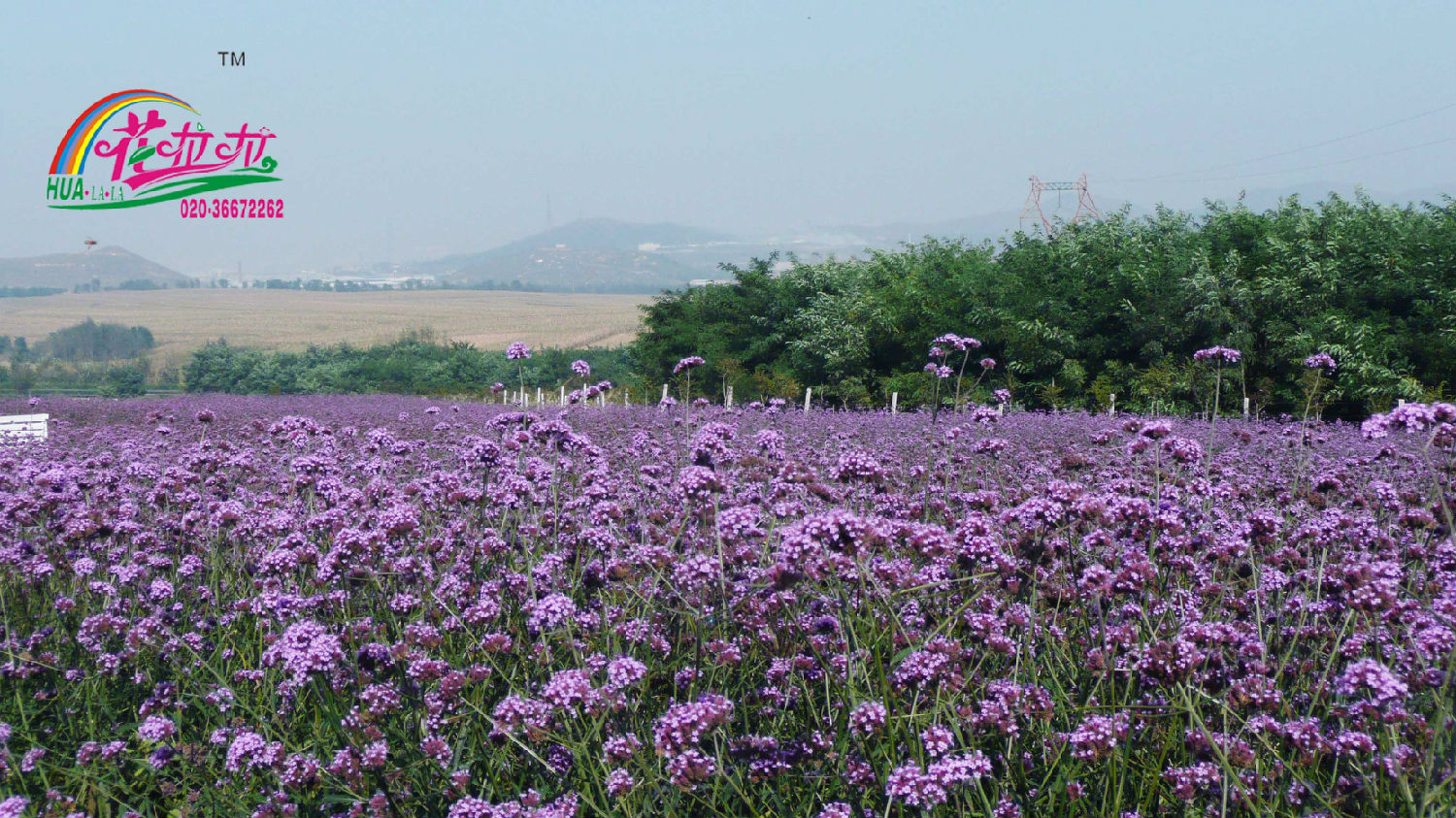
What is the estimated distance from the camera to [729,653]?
2.45 metres

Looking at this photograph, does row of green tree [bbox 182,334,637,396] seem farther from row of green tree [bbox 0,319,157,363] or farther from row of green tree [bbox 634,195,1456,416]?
row of green tree [bbox 0,319,157,363]

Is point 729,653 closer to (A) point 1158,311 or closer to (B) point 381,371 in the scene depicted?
(A) point 1158,311

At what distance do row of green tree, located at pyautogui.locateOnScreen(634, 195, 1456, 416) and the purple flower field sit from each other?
14.4m

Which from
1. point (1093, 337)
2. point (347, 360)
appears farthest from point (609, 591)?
point (347, 360)

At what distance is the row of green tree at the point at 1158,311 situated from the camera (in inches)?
816

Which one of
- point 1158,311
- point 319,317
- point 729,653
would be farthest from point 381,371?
point 319,317

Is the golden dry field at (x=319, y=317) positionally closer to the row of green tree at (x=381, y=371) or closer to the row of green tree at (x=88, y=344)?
the row of green tree at (x=88, y=344)

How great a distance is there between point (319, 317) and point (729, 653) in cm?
12880

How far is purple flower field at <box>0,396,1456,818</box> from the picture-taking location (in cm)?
219

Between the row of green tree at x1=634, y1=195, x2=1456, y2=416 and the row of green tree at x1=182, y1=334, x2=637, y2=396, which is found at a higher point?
the row of green tree at x1=634, y1=195, x2=1456, y2=416

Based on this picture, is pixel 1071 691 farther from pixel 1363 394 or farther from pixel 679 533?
pixel 1363 394

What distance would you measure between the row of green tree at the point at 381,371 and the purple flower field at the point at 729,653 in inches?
1570

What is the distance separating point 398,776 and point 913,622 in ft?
4.95

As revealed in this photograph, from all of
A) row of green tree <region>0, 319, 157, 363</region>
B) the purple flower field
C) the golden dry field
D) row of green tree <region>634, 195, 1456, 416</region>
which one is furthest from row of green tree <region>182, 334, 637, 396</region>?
the purple flower field
